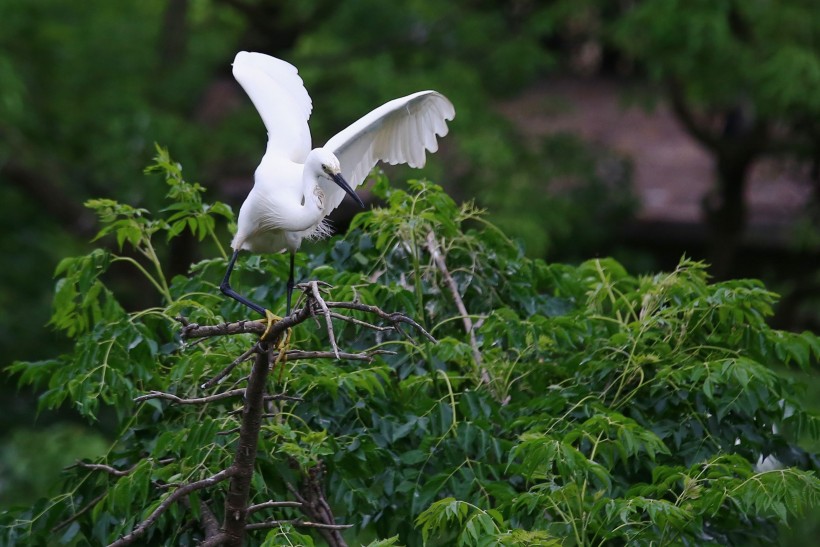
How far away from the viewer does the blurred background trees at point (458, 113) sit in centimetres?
777

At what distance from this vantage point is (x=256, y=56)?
3756mm

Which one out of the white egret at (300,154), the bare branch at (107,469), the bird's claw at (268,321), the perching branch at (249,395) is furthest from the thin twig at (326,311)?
the bare branch at (107,469)

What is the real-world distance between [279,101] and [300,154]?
0.56 ft

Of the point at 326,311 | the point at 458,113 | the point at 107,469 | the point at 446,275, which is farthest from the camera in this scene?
the point at 458,113

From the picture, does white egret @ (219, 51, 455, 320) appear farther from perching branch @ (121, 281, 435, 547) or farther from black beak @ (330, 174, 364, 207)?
perching branch @ (121, 281, 435, 547)

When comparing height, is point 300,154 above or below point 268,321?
above

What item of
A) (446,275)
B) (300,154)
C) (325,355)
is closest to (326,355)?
(325,355)

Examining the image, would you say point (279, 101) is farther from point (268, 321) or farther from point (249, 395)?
point (249, 395)

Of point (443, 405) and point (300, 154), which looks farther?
point (300, 154)

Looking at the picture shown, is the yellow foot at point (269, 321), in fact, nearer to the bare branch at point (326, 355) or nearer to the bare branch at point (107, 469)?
the bare branch at point (326, 355)

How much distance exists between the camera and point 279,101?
3520 mm

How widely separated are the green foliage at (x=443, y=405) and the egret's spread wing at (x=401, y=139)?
182mm

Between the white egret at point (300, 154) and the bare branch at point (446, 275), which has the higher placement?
the white egret at point (300, 154)

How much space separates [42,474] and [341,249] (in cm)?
443
